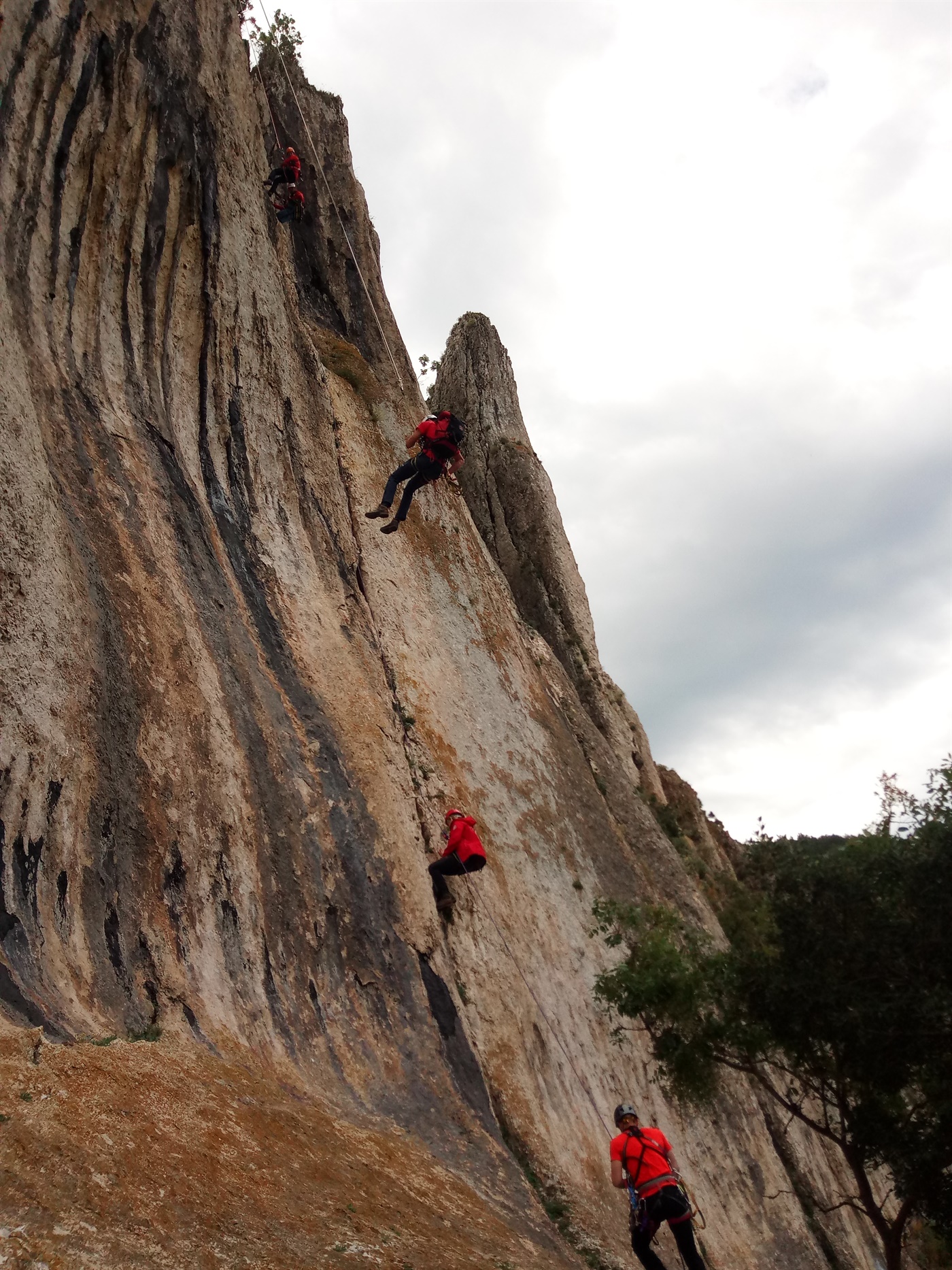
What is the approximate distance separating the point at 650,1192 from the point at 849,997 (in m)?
6.22

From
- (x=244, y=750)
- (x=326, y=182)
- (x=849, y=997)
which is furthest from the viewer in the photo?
(x=326, y=182)

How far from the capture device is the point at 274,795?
35.4ft

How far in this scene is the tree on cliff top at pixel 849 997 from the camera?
38.7 ft

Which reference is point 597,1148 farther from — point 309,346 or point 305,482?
point 309,346

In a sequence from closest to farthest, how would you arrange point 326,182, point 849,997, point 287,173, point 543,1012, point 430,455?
point 849,997
point 543,1012
point 430,455
point 287,173
point 326,182

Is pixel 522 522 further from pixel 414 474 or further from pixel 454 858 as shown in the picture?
pixel 454 858

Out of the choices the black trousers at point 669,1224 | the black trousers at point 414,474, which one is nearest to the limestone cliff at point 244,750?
the black trousers at point 669,1224

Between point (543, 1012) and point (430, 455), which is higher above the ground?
point (430, 455)

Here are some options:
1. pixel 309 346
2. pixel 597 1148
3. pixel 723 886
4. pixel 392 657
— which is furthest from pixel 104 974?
pixel 723 886

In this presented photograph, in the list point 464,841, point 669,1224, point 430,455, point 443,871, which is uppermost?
point 430,455

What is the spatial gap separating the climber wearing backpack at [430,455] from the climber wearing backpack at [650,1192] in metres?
9.73

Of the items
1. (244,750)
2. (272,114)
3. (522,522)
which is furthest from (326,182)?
(244,750)

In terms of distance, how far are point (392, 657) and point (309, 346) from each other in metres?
7.03

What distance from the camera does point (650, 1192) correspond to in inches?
295
